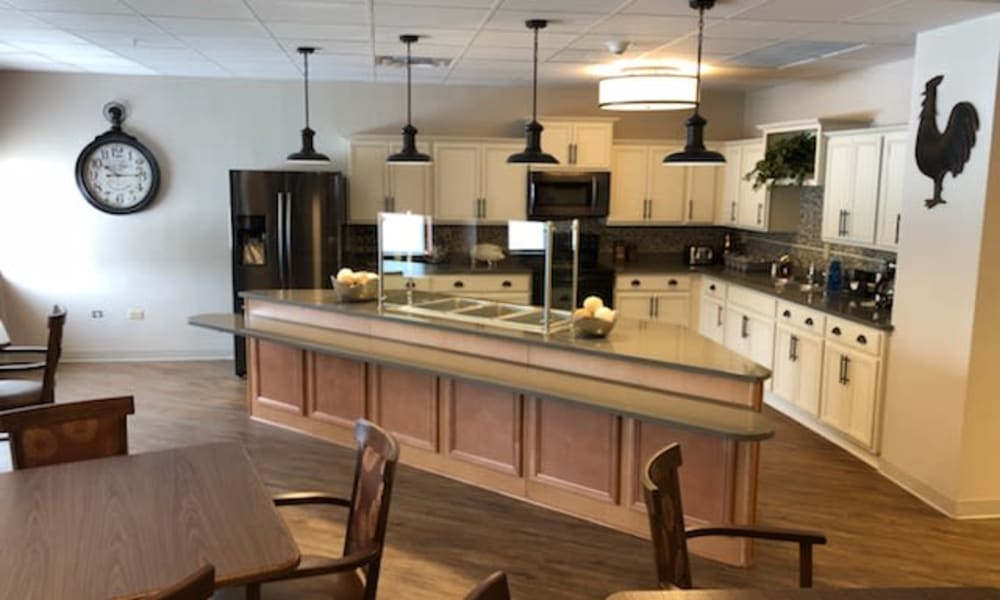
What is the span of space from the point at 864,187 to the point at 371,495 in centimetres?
426

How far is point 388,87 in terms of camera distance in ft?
24.1

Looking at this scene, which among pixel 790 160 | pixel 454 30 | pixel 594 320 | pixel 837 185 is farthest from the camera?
pixel 790 160

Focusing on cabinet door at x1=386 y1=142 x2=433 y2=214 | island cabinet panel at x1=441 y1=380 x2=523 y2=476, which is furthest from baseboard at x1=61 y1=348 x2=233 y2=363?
island cabinet panel at x1=441 y1=380 x2=523 y2=476

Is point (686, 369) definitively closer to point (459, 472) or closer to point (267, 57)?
point (459, 472)

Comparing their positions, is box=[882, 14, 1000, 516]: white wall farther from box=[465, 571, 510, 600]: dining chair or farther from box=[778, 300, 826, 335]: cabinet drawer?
box=[465, 571, 510, 600]: dining chair

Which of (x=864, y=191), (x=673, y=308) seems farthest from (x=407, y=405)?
(x=864, y=191)

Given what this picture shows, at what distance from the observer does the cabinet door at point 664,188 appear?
7.42 m

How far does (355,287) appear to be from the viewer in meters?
5.14

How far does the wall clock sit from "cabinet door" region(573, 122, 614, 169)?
3.76 meters

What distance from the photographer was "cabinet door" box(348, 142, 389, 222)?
23.3ft

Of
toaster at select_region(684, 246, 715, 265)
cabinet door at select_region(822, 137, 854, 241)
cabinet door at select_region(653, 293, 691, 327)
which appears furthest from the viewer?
toaster at select_region(684, 246, 715, 265)

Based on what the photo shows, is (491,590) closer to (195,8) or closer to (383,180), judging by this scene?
(195,8)

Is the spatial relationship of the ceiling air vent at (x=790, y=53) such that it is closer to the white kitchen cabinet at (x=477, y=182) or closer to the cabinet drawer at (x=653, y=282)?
the cabinet drawer at (x=653, y=282)

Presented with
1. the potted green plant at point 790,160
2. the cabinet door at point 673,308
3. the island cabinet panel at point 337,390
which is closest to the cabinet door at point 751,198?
the potted green plant at point 790,160
